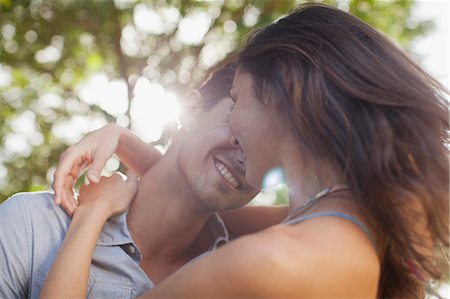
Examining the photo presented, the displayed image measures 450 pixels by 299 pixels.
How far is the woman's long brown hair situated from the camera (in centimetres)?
159

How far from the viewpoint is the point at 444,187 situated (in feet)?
5.33

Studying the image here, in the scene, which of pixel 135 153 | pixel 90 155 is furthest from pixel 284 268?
pixel 135 153

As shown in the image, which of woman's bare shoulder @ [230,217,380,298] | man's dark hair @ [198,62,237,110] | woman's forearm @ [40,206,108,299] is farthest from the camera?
man's dark hair @ [198,62,237,110]

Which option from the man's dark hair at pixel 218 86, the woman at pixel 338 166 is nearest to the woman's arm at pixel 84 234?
the man's dark hair at pixel 218 86

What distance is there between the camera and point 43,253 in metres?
2.45

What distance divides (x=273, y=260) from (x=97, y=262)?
127 centimetres

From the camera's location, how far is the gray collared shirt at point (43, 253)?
7.88 feet

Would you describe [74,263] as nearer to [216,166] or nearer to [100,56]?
[216,166]

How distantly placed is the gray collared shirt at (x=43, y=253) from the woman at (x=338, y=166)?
87 cm

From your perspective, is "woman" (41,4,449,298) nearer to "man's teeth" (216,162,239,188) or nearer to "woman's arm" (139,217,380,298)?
"woman's arm" (139,217,380,298)

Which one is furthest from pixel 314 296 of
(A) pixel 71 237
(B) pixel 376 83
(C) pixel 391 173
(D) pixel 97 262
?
(D) pixel 97 262

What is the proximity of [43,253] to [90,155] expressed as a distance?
1.35ft

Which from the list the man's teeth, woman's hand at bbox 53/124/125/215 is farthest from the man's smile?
woman's hand at bbox 53/124/125/215

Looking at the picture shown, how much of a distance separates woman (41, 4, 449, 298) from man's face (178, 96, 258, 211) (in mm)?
822
